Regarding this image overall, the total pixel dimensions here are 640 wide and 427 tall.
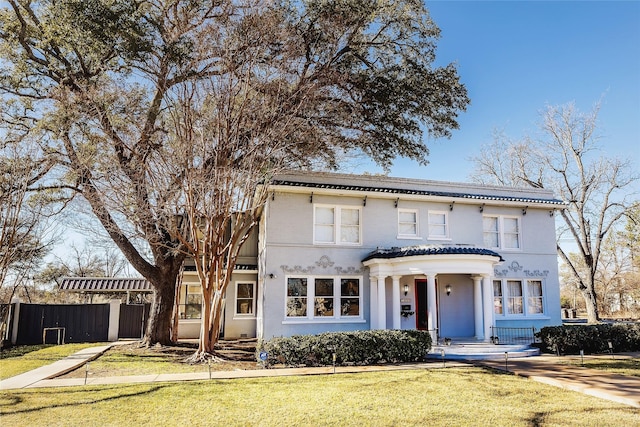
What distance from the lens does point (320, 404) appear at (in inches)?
320

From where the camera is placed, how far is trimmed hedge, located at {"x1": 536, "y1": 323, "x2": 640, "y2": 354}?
14.7 m

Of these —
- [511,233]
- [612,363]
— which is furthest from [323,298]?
[612,363]

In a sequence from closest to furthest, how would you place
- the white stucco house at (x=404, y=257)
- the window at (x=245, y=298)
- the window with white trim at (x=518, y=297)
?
the white stucco house at (x=404, y=257)
the window with white trim at (x=518, y=297)
the window at (x=245, y=298)

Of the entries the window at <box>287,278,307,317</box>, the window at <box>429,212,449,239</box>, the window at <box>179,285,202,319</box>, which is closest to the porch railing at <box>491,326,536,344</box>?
the window at <box>429,212,449,239</box>

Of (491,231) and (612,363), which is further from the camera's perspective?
(491,231)

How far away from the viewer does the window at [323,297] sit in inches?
625

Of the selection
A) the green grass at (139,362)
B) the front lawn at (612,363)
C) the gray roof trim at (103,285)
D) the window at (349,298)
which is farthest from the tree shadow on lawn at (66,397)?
the gray roof trim at (103,285)

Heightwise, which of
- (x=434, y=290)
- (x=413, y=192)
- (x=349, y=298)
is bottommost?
(x=349, y=298)

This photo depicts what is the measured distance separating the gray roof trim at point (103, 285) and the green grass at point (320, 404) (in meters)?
13.1

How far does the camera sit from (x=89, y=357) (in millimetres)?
14375

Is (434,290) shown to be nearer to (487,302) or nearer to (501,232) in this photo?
(487,302)

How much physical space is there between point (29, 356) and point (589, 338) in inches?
773

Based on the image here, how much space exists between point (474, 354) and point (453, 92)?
10092mm

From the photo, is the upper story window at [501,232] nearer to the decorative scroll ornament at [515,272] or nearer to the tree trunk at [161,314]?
the decorative scroll ornament at [515,272]
